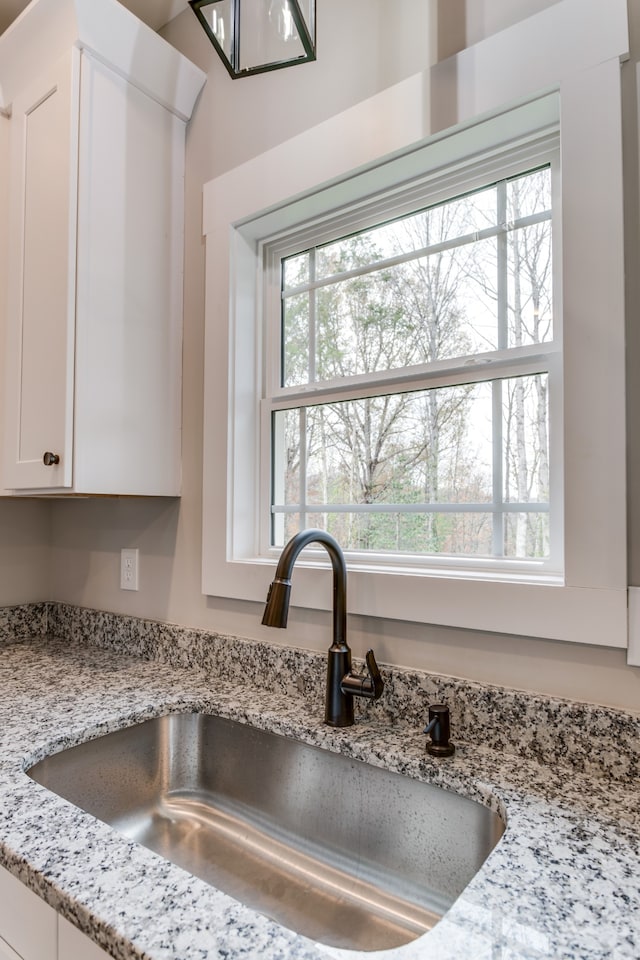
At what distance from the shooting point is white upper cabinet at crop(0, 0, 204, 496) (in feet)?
4.34

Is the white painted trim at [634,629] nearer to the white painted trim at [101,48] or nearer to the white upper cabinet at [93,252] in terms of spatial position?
the white upper cabinet at [93,252]

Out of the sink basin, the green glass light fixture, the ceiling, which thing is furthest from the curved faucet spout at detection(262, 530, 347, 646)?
the ceiling

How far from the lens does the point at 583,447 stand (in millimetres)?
900

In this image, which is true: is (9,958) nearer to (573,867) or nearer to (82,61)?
(573,867)

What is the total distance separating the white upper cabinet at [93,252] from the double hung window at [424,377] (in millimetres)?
306

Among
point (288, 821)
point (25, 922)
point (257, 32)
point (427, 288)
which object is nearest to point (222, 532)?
point (288, 821)

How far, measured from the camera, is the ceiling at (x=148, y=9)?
5.18 ft

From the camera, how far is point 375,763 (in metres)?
0.93

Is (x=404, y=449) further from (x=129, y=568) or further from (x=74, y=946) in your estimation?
(x=74, y=946)

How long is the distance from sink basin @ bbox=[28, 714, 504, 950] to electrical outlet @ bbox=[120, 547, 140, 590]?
54 cm

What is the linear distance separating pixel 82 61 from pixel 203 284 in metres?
0.54

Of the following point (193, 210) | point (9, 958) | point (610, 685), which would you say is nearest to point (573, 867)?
point (610, 685)

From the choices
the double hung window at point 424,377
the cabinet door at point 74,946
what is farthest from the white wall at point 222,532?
the cabinet door at point 74,946

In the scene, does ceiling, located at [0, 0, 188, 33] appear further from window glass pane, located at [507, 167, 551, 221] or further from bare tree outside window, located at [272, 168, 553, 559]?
window glass pane, located at [507, 167, 551, 221]
